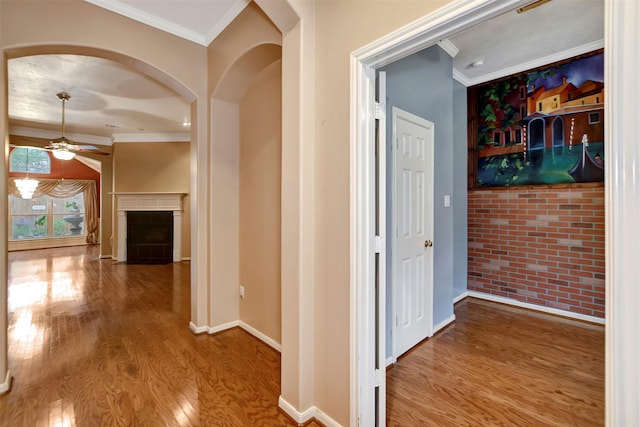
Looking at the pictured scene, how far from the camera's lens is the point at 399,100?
8.20 feet

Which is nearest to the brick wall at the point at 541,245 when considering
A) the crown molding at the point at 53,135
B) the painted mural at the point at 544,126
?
the painted mural at the point at 544,126

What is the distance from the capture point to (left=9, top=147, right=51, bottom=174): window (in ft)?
25.1

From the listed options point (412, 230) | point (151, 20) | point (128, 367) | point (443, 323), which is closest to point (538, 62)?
point (412, 230)

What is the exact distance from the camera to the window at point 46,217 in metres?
7.82

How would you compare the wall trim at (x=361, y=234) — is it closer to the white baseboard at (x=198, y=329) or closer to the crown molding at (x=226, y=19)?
the crown molding at (x=226, y=19)

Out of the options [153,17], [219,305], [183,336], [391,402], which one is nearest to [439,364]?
[391,402]

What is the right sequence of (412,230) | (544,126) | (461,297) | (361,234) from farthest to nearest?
(461,297)
(544,126)
(412,230)
(361,234)

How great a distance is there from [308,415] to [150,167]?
267 inches

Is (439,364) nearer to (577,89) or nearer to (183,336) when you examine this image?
(183,336)

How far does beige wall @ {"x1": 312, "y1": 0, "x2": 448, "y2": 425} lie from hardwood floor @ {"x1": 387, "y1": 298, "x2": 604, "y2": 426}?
1.72 ft

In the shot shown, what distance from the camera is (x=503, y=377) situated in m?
2.23

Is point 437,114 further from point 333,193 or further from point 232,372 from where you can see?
point 232,372
